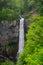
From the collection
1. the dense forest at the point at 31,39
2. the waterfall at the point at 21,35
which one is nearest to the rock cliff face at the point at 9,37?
the waterfall at the point at 21,35

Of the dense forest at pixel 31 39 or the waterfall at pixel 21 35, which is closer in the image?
the dense forest at pixel 31 39

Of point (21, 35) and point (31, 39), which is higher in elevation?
point (31, 39)

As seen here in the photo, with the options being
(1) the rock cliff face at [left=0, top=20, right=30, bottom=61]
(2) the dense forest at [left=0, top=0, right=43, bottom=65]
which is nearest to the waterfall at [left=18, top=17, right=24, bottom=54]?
(1) the rock cliff face at [left=0, top=20, right=30, bottom=61]

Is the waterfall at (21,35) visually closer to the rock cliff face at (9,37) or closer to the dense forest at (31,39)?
the rock cliff face at (9,37)

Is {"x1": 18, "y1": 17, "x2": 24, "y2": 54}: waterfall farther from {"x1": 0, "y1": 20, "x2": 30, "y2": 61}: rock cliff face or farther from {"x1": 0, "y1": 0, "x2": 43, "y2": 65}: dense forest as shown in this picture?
{"x1": 0, "y1": 0, "x2": 43, "y2": 65}: dense forest

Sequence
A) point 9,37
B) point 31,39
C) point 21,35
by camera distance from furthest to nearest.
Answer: point 9,37 → point 21,35 → point 31,39

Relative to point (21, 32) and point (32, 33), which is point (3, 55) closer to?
point (21, 32)

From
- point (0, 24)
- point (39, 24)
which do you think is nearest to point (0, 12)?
point (0, 24)

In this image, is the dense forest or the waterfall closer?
the dense forest

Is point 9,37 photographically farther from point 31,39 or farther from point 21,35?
point 31,39

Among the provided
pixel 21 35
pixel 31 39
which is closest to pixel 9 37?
pixel 21 35

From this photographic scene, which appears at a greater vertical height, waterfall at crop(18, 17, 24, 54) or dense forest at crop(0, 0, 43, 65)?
dense forest at crop(0, 0, 43, 65)

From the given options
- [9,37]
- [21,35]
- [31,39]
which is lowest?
[9,37]
